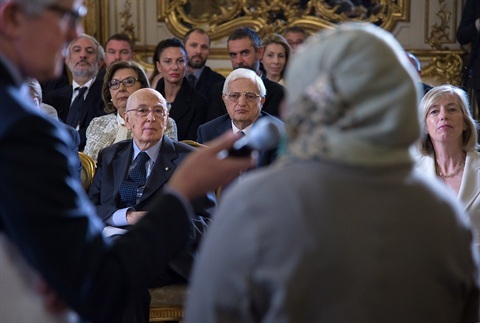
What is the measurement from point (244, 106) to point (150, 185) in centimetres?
103

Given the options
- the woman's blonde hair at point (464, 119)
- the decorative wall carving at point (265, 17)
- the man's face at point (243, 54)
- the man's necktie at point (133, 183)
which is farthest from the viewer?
the decorative wall carving at point (265, 17)

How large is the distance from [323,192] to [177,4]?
23.1 feet

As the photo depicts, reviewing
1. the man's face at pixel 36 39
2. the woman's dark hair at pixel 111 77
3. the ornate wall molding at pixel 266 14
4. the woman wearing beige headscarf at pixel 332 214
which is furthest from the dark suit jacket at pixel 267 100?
the woman wearing beige headscarf at pixel 332 214

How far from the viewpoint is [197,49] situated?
7.07 meters

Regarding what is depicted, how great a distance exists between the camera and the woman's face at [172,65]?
6.29 meters

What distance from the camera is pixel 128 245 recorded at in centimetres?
162

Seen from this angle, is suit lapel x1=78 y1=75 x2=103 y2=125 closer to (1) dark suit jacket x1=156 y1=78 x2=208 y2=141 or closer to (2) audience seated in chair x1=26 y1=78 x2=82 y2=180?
(1) dark suit jacket x1=156 y1=78 x2=208 y2=141

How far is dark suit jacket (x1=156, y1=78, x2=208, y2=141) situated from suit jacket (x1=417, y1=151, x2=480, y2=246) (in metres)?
2.16

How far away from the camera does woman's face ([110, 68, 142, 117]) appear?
5.54 metres

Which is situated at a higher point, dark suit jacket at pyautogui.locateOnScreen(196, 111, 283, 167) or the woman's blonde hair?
the woman's blonde hair

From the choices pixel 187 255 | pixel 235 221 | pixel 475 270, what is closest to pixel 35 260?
pixel 235 221

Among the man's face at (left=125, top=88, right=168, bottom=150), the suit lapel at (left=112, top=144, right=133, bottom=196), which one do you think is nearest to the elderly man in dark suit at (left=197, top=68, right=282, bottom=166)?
the man's face at (left=125, top=88, right=168, bottom=150)

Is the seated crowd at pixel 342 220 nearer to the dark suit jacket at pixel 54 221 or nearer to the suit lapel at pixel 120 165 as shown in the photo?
the dark suit jacket at pixel 54 221

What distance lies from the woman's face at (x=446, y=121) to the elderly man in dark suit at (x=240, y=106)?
1032mm
